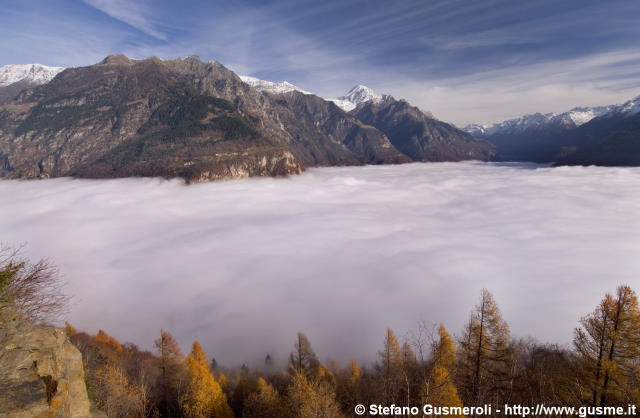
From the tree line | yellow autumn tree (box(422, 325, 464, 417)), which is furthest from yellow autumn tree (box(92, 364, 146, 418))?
yellow autumn tree (box(422, 325, 464, 417))

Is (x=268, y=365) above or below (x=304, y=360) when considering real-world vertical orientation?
below

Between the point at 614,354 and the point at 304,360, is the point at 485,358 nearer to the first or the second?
the point at 614,354

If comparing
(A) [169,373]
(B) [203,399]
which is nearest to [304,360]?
(B) [203,399]

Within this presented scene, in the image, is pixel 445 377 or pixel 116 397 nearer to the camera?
pixel 445 377

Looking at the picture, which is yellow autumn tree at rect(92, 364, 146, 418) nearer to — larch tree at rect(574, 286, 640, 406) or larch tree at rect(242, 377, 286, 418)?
larch tree at rect(242, 377, 286, 418)

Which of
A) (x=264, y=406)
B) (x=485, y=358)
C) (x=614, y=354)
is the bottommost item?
(x=264, y=406)
